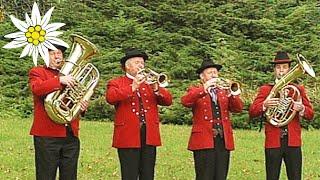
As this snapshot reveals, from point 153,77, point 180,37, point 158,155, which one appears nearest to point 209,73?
point 153,77

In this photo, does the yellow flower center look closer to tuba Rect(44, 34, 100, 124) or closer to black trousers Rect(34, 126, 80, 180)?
tuba Rect(44, 34, 100, 124)

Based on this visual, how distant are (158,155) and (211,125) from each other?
384 centimetres

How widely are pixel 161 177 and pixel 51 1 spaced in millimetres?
12613

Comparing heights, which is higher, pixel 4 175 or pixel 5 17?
pixel 5 17

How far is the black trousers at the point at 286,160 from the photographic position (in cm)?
750

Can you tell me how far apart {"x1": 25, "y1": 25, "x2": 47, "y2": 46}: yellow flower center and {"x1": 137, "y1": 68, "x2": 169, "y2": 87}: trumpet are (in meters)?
1.04

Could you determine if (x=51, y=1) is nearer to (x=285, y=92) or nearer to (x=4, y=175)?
(x=4, y=175)

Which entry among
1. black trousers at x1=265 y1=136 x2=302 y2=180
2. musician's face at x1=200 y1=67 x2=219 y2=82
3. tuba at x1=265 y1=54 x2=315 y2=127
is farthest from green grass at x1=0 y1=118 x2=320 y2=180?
musician's face at x1=200 y1=67 x2=219 y2=82

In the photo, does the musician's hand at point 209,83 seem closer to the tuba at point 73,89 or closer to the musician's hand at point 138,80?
the musician's hand at point 138,80

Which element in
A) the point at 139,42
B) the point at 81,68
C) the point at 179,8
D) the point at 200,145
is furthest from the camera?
the point at 179,8

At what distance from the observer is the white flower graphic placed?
6.62 meters

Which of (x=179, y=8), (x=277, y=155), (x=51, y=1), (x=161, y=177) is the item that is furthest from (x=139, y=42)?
(x=277, y=155)

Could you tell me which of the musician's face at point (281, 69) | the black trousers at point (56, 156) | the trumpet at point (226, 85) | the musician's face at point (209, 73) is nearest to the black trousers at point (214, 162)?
the trumpet at point (226, 85)

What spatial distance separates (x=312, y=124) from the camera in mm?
14969
